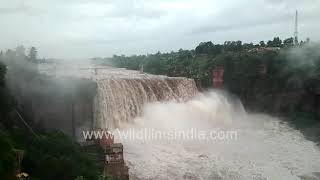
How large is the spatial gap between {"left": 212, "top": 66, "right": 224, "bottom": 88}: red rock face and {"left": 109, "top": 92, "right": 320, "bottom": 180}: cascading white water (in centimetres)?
251

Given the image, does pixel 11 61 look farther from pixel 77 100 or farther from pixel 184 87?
pixel 184 87

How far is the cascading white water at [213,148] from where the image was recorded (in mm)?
22172

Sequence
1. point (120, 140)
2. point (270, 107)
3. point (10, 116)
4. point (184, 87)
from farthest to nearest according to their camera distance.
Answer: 1. point (270, 107)
2. point (184, 87)
3. point (120, 140)
4. point (10, 116)

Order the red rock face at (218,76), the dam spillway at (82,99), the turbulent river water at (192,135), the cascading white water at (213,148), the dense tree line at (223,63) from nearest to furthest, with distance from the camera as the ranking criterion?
the cascading white water at (213,148)
the turbulent river water at (192,135)
the dam spillway at (82,99)
the red rock face at (218,76)
the dense tree line at (223,63)

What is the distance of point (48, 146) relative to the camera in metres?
18.0

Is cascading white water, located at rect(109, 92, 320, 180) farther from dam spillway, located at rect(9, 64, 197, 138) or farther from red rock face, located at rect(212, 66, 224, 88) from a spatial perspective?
red rock face, located at rect(212, 66, 224, 88)

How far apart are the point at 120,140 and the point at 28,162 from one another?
9.52m

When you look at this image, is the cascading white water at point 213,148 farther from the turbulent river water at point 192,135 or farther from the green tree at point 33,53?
the green tree at point 33,53

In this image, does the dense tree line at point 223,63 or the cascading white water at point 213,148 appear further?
the dense tree line at point 223,63

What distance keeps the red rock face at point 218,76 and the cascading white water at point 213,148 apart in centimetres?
251

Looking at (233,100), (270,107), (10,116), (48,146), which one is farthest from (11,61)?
(270,107)

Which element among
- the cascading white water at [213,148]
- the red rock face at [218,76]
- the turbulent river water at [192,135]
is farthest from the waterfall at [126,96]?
the red rock face at [218,76]

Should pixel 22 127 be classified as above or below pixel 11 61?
below

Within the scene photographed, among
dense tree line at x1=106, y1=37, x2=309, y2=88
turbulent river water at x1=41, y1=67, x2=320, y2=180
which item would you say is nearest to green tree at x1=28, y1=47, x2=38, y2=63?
turbulent river water at x1=41, y1=67, x2=320, y2=180
